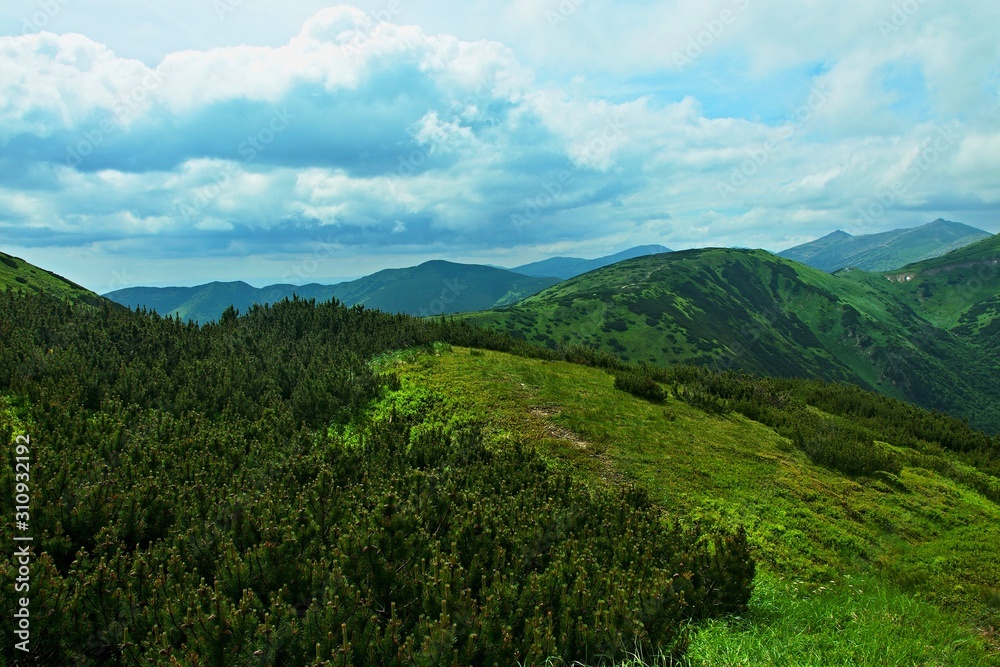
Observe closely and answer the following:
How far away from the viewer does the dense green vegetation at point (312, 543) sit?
15.8 ft

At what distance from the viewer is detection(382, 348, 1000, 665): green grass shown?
236 inches

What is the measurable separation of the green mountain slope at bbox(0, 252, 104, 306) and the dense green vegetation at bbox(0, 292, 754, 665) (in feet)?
127

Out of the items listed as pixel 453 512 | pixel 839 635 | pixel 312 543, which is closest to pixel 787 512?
pixel 839 635

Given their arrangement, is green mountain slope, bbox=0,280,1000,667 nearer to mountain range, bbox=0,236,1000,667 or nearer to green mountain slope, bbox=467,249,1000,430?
mountain range, bbox=0,236,1000,667

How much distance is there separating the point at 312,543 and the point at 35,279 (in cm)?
6102

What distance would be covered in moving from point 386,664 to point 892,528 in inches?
467

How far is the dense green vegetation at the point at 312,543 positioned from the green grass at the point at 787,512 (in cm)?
101

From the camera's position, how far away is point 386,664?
4.62 metres

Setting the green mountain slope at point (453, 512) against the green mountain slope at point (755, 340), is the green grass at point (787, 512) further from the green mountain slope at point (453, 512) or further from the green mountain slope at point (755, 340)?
the green mountain slope at point (755, 340)

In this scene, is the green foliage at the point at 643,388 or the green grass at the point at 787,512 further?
the green foliage at the point at 643,388

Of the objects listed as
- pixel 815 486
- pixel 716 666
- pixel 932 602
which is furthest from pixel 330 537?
pixel 815 486

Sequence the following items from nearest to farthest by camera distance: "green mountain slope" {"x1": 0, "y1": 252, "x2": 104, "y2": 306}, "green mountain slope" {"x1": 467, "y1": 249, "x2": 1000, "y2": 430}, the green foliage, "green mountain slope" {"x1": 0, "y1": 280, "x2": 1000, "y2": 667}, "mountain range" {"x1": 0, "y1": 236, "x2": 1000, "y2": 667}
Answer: "green mountain slope" {"x1": 0, "y1": 280, "x2": 1000, "y2": 667}
"mountain range" {"x1": 0, "y1": 236, "x2": 1000, "y2": 667}
the green foliage
"green mountain slope" {"x1": 0, "y1": 252, "x2": 104, "y2": 306}
"green mountain slope" {"x1": 467, "y1": 249, "x2": 1000, "y2": 430}

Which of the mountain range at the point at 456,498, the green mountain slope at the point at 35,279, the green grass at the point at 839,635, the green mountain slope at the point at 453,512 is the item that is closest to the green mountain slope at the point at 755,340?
the green mountain slope at the point at 35,279

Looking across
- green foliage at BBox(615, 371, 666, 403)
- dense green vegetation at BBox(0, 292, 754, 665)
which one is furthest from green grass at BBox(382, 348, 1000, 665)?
dense green vegetation at BBox(0, 292, 754, 665)
